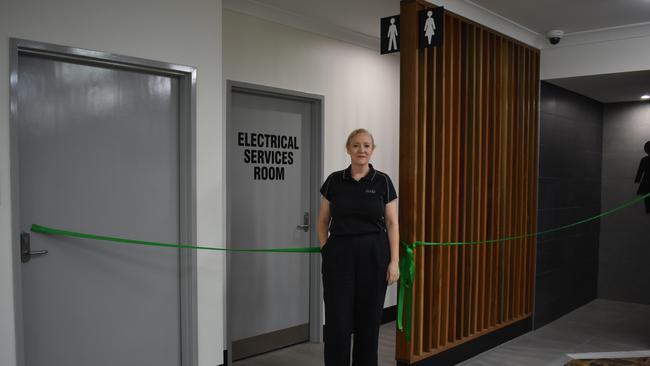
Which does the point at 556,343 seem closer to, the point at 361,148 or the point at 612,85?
the point at 612,85

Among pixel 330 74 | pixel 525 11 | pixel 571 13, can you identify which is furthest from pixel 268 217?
pixel 571 13

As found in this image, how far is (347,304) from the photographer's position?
293cm

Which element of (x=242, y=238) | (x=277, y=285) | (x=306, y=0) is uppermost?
(x=306, y=0)

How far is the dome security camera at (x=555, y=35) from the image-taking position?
4598 mm

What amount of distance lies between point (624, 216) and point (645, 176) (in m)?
0.51

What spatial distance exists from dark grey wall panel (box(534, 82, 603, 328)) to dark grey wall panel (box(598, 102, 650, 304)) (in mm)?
109

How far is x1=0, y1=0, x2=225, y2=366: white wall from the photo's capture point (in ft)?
8.04

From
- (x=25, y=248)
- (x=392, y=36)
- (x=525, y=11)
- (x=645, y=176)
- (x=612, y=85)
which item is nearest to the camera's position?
(x=25, y=248)

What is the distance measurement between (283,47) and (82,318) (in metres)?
2.38

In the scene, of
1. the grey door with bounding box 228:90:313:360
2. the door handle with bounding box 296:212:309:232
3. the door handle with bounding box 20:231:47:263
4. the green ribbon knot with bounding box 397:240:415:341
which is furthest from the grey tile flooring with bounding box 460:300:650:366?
the door handle with bounding box 20:231:47:263

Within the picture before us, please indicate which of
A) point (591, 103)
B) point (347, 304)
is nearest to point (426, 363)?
point (347, 304)

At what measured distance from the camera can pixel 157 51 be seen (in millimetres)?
2977

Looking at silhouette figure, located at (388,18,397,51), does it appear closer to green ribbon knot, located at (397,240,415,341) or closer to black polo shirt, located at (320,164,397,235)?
black polo shirt, located at (320,164,397,235)

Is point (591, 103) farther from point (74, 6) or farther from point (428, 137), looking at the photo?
point (74, 6)
